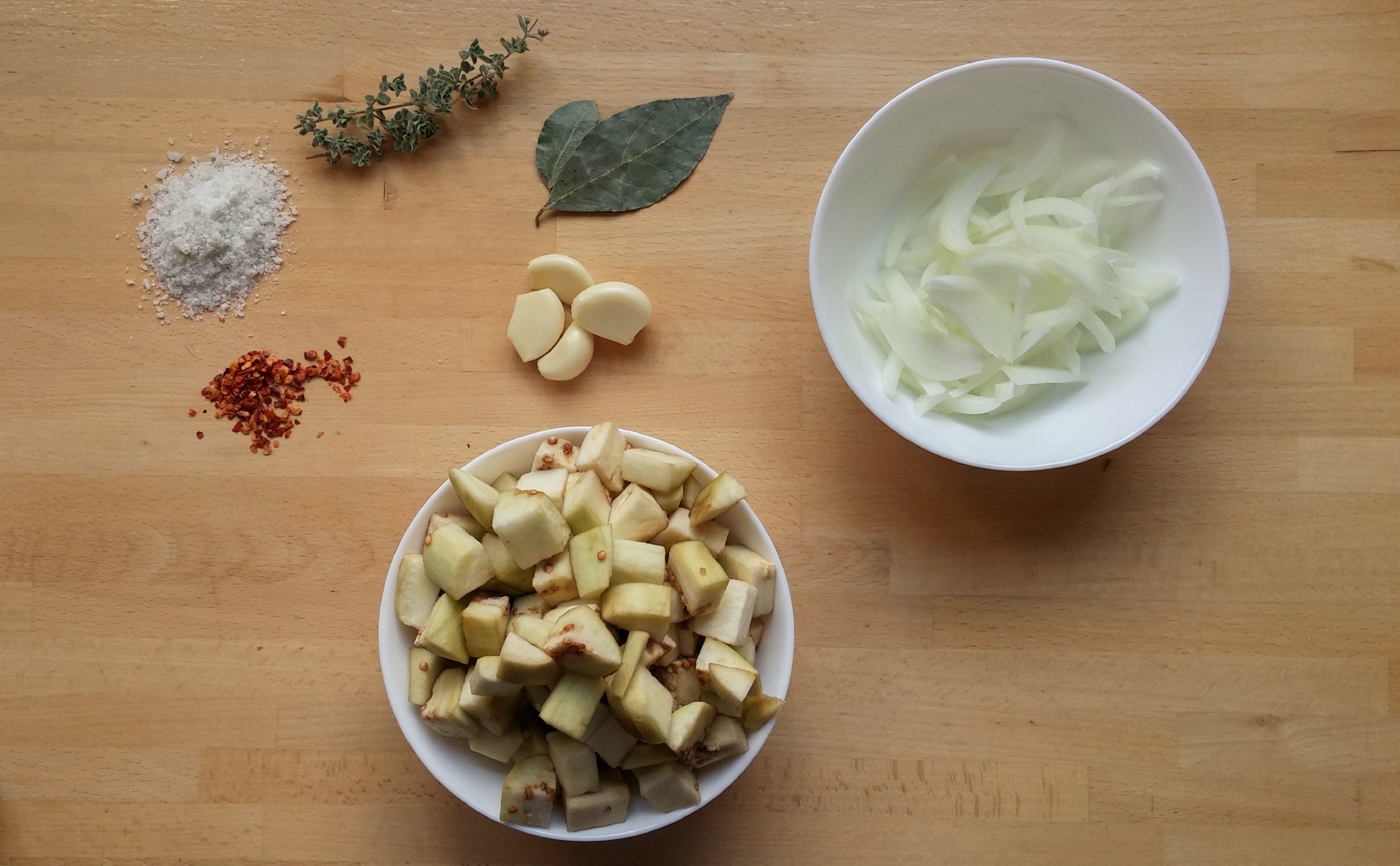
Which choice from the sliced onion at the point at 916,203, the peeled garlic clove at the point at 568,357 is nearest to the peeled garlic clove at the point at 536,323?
the peeled garlic clove at the point at 568,357

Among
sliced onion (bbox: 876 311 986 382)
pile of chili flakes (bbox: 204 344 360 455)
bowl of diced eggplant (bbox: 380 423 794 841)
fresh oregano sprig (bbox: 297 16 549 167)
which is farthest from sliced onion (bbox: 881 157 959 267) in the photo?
pile of chili flakes (bbox: 204 344 360 455)

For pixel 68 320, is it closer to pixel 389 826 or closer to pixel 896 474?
pixel 389 826

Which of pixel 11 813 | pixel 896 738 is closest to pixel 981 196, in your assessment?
pixel 896 738

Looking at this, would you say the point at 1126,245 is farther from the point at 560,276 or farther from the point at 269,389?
the point at 269,389

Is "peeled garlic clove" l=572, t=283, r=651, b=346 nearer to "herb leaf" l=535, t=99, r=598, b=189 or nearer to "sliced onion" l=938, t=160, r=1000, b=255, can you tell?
"herb leaf" l=535, t=99, r=598, b=189

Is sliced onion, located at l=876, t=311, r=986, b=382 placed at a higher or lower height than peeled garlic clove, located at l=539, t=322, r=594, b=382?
higher

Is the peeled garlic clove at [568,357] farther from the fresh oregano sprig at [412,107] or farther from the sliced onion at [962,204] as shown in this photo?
the sliced onion at [962,204]
